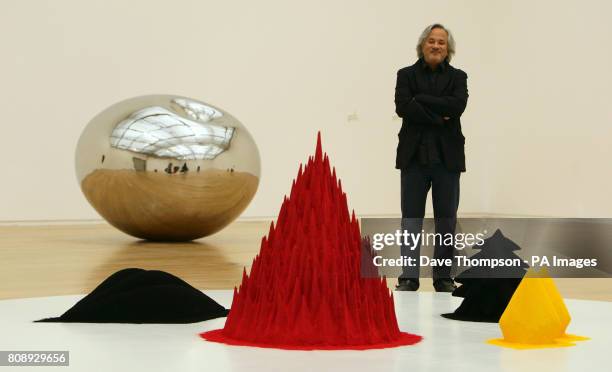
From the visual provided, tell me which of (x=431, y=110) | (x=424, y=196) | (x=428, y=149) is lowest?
(x=424, y=196)

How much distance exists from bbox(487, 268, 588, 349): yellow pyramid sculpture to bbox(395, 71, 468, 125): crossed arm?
1337 millimetres

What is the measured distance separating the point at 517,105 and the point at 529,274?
7.63 metres

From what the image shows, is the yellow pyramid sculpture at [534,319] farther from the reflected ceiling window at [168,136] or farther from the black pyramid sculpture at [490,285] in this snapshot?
the reflected ceiling window at [168,136]

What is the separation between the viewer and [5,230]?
288 inches

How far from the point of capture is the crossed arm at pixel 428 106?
3.65m

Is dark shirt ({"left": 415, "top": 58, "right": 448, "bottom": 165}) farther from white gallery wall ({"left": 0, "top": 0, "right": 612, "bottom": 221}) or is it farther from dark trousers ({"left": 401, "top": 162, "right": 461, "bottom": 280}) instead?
white gallery wall ({"left": 0, "top": 0, "right": 612, "bottom": 221})

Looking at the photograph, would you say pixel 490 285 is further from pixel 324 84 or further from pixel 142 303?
pixel 324 84

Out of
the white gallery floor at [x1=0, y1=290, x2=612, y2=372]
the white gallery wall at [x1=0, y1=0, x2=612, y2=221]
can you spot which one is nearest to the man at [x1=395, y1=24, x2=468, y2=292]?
the white gallery floor at [x1=0, y1=290, x2=612, y2=372]

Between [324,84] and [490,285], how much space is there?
653cm

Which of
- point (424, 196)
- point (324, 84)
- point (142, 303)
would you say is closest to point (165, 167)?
point (424, 196)

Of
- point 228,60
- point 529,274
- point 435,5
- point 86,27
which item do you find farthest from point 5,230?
point 529,274

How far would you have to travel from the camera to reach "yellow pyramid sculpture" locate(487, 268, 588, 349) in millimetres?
2338

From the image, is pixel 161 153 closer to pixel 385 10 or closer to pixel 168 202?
pixel 168 202

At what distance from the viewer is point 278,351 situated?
2.17 meters
